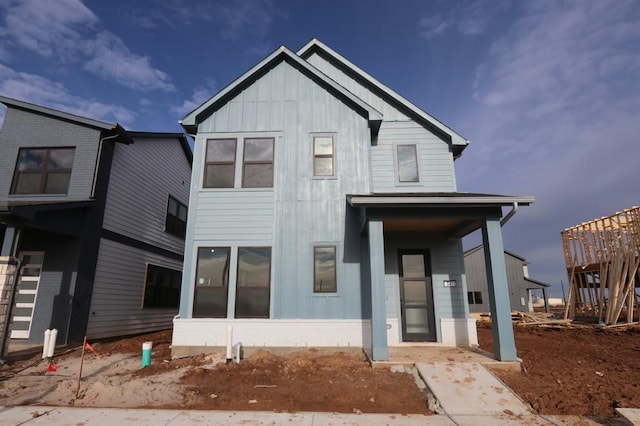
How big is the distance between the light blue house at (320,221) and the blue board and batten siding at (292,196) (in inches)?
1.2

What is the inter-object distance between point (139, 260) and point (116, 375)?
23.8 feet

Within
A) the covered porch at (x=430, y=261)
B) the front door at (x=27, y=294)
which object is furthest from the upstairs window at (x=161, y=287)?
the covered porch at (x=430, y=261)

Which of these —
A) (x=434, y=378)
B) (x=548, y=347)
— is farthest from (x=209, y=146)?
(x=548, y=347)

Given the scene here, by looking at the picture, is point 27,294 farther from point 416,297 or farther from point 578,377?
point 578,377

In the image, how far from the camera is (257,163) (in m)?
10.1

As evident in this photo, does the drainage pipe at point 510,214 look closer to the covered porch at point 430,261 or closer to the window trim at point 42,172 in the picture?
the covered porch at point 430,261

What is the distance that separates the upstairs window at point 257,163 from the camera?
9.94 meters

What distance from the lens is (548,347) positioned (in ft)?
33.2

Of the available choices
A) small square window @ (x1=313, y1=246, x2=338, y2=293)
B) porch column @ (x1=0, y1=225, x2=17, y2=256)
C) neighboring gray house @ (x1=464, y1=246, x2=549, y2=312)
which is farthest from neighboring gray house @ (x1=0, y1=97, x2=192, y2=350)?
neighboring gray house @ (x1=464, y1=246, x2=549, y2=312)

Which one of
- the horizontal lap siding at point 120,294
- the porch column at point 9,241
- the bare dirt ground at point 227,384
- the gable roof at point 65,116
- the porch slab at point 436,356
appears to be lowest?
the bare dirt ground at point 227,384

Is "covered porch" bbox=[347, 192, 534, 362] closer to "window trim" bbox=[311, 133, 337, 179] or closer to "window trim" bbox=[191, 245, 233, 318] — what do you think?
"window trim" bbox=[311, 133, 337, 179]

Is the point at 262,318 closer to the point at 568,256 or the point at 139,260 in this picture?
the point at 139,260

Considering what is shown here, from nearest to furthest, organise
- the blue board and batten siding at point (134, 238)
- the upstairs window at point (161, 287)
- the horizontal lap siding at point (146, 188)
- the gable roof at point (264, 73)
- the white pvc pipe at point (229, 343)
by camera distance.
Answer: the white pvc pipe at point (229, 343)
the gable roof at point (264, 73)
the blue board and batten siding at point (134, 238)
the horizontal lap siding at point (146, 188)
the upstairs window at point (161, 287)

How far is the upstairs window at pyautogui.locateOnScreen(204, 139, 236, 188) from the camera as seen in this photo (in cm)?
1000
